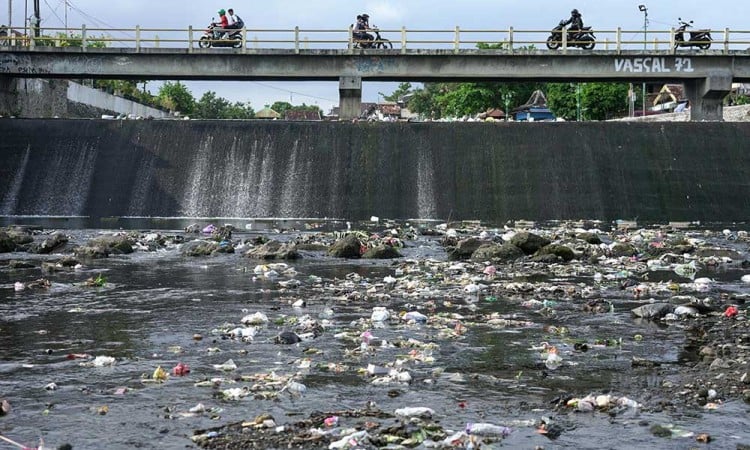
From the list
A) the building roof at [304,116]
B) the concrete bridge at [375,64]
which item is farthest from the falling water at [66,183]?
the building roof at [304,116]

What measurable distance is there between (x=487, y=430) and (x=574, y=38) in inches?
1066

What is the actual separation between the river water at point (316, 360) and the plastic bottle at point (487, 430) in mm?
62

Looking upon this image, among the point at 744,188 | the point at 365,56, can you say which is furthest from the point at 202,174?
the point at 744,188

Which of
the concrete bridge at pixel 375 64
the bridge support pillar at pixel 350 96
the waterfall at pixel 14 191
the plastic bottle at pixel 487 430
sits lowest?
the plastic bottle at pixel 487 430

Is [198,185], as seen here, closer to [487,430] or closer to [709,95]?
[709,95]

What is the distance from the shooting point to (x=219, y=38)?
98.4 ft

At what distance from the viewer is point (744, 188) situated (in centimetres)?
2411

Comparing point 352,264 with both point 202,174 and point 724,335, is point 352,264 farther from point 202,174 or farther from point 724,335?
point 202,174

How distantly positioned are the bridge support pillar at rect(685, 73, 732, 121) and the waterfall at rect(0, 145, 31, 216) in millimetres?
21356

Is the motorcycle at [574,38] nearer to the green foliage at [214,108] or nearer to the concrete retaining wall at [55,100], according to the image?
the concrete retaining wall at [55,100]

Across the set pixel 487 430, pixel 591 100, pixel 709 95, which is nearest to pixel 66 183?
pixel 709 95

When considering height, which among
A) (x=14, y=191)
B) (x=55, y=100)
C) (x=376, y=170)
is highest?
(x=55, y=100)

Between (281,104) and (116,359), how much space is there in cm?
16557

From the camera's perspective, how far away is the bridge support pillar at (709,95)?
29078 mm
